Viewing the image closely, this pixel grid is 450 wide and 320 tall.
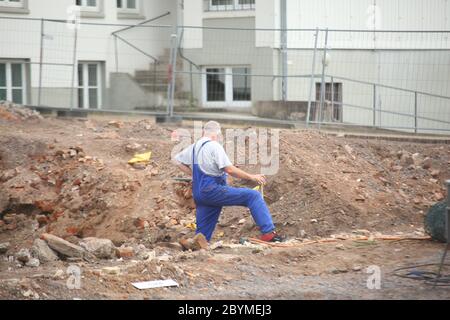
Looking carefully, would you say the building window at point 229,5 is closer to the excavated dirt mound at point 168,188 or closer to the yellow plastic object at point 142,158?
the excavated dirt mound at point 168,188

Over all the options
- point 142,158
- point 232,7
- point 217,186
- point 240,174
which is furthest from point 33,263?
point 232,7

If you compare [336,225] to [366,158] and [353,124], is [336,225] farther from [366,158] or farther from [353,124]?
[353,124]

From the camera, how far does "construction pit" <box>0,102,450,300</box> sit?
949cm

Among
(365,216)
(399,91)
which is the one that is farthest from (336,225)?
(399,91)

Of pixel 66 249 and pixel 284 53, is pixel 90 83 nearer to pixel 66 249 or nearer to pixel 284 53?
pixel 284 53

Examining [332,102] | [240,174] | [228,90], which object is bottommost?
[240,174]

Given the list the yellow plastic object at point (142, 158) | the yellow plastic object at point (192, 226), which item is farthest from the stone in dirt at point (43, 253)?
the yellow plastic object at point (142, 158)

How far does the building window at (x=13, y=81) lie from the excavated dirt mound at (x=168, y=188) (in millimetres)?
4570

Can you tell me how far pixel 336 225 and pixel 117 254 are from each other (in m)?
3.64

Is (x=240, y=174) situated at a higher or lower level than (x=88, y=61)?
lower

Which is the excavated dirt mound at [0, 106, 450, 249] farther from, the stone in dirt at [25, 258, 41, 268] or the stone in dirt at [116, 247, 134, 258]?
the stone in dirt at [25, 258, 41, 268]

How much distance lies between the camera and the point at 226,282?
31.8 ft

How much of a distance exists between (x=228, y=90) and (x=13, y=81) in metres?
5.56

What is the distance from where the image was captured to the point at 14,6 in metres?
23.0
